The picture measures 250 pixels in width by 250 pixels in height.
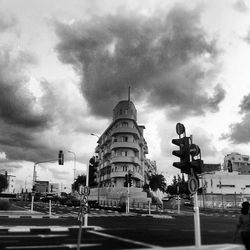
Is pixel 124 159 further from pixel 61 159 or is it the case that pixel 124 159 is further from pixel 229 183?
pixel 229 183

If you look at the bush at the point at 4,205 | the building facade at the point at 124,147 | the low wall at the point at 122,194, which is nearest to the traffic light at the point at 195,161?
the bush at the point at 4,205

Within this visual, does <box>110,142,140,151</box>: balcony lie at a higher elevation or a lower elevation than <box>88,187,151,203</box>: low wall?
higher

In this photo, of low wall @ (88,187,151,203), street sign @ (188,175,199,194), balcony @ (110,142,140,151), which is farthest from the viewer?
balcony @ (110,142,140,151)

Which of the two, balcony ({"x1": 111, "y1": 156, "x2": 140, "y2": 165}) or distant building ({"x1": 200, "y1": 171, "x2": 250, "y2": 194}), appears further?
distant building ({"x1": 200, "y1": 171, "x2": 250, "y2": 194})

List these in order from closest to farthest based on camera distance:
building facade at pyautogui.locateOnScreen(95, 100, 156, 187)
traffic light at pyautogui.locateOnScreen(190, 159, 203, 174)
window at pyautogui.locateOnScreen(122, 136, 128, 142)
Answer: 1. traffic light at pyautogui.locateOnScreen(190, 159, 203, 174)
2. building facade at pyautogui.locateOnScreen(95, 100, 156, 187)
3. window at pyautogui.locateOnScreen(122, 136, 128, 142)

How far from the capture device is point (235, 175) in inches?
4697

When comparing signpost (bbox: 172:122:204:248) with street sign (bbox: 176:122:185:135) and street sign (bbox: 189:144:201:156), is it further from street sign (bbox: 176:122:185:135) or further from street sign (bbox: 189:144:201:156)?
street sign (bbox: 176:122:185:135)

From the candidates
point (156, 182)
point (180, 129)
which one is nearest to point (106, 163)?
point (156, 182)

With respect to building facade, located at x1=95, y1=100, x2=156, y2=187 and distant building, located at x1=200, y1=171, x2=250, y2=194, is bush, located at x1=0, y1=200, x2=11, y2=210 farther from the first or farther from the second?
distant building, located at x1=200, y1=171, x2=250, y2=194

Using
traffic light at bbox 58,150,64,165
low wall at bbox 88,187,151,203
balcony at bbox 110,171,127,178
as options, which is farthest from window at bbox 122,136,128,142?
traffic light at bbox 58,150,64,165

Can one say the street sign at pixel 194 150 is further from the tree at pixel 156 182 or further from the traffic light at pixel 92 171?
the tree at pixel 156 182

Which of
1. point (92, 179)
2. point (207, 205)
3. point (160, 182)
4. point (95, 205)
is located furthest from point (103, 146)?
point (92, 179)

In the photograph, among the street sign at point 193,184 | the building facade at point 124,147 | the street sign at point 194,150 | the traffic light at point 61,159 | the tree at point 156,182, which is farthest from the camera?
the tree at point 156,182

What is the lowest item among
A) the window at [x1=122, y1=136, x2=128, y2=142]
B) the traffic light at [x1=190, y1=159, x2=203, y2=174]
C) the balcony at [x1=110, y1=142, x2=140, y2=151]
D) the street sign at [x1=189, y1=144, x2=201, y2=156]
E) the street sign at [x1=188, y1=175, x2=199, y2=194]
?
the street sign at [x1=188, y1=175, x2=199, y2=194]
